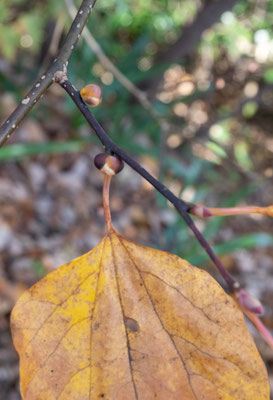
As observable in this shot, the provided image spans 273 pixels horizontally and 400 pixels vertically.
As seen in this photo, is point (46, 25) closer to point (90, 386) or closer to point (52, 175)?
point (52, 175)

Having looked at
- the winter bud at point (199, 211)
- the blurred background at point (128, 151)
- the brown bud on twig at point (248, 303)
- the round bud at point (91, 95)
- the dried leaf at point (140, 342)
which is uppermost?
the blurred background at point (128, 151)

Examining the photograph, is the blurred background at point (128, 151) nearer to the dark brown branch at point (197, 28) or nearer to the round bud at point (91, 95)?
the dark brown branch at point (197, 28)

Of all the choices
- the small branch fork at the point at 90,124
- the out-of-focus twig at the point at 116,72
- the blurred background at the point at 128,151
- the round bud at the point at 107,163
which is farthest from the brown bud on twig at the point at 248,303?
the blurred background at the point at 128,151

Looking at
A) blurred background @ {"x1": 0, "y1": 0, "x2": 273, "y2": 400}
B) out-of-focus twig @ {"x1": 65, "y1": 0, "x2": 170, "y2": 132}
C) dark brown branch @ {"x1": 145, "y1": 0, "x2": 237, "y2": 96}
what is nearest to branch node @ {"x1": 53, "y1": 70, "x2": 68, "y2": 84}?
out-of-focus twig @ {"x1": 65, "y1": 0, "x2": 170, "y2": 132}

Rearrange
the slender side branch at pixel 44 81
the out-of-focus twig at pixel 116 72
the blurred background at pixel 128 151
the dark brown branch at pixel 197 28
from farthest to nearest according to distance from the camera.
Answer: the dark brown branch at pixel 197 28, the blurred background at pixel 128 151, the out-of-focus twig at pixel 116 72, the slender side branch at pixel 44 81

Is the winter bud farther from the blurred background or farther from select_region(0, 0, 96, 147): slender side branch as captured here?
the blurred background
